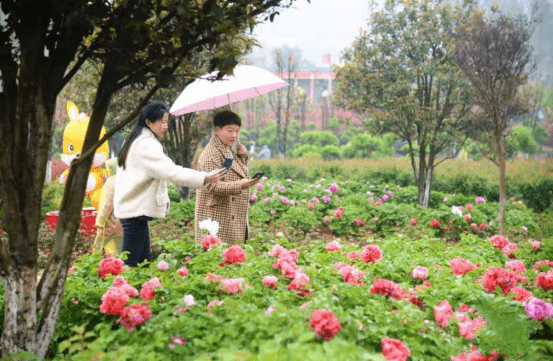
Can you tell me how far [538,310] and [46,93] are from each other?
7.23 feet

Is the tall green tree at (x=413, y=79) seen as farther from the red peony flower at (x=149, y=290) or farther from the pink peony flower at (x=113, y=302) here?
the pink peony flower at (x=113, y=302)

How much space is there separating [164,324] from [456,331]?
1238mm

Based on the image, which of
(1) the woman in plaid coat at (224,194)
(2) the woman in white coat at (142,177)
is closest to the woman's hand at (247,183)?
(1) the woman in plaid coat at (224,194)

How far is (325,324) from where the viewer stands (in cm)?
160

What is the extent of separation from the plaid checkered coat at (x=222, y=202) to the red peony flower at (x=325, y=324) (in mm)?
1849

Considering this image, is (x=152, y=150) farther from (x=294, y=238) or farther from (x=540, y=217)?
(x=540, y=217)

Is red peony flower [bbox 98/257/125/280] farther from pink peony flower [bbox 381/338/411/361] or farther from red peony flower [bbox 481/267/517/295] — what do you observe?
red peony flower [bbox 481/267/517/295]

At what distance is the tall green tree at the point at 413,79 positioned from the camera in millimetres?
9266

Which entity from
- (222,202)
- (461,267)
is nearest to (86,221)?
(222,202)

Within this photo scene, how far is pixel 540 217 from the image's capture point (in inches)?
352

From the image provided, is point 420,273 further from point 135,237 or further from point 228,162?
point 135,237

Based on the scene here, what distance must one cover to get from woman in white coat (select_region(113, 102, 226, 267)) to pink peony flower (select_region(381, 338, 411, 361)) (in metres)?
1.76

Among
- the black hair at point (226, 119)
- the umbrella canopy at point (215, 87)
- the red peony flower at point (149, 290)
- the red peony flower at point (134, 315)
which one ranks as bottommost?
the red peony flower at point (134, 315)

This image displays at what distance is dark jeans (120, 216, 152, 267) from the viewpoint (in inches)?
129
